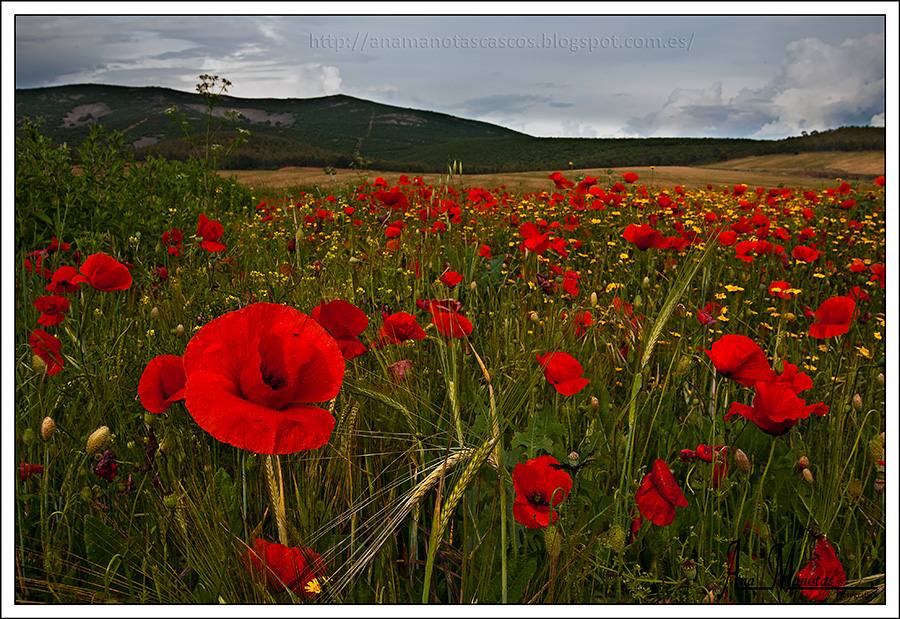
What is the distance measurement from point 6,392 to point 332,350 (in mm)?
936

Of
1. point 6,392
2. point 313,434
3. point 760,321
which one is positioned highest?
point 313,434

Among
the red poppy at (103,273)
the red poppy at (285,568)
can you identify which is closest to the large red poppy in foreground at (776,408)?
the red poppy at (285,568)

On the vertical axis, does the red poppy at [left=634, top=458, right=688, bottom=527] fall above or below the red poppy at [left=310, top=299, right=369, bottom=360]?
below

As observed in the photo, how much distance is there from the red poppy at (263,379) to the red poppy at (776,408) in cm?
81

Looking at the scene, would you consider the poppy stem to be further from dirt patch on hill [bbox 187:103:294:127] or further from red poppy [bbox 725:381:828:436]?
dirt patch on hill [bbox 187:103:294:127]

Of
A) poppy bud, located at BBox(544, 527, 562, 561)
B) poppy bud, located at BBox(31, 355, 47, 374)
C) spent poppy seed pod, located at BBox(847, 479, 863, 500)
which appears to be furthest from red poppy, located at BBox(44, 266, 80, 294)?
spent poppy seed pod, located at BBox(847, 479, 863, 500)

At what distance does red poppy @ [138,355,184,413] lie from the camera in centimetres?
113

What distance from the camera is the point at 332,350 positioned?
37.4 inches

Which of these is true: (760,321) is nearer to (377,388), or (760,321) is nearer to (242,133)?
(377,388)

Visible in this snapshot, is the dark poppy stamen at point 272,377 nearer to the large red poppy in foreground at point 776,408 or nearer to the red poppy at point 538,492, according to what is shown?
the red poppy at point 538,492

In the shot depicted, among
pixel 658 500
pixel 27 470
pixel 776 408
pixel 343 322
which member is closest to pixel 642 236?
pixel 776 408

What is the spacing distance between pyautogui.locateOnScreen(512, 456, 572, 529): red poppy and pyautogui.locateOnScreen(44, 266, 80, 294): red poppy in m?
1.46

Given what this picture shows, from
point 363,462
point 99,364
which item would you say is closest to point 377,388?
point 363,462

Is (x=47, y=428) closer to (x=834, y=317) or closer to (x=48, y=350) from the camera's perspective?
→ (x=48, y=350)
